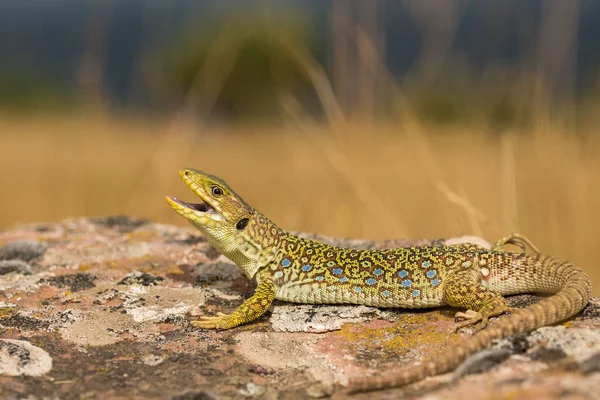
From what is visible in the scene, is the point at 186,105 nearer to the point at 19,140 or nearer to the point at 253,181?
the point at 253,181

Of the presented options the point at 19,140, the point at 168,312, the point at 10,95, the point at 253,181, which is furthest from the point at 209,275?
the point at 10,95

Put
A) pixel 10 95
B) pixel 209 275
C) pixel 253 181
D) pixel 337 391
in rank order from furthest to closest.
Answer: pixel 10 95 → pixel 253 181 → pixel 209 275 → pixel 337 391

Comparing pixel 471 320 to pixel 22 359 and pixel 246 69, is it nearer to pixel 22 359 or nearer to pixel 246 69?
pixel 22 359

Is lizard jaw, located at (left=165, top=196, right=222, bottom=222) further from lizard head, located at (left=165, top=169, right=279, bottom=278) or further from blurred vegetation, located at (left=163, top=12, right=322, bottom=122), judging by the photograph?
blurred vegetation, located at (left=163, top=12, right=322, bottom=122)

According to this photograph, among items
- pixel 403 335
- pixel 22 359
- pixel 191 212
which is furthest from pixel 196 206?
pixel 403 335

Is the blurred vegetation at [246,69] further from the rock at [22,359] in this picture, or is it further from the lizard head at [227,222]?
the rock at [22,359]

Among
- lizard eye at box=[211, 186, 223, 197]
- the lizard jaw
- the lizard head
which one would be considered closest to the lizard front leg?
the lizard head

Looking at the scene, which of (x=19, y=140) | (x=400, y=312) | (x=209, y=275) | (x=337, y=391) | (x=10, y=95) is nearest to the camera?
(x=337, y=391)
